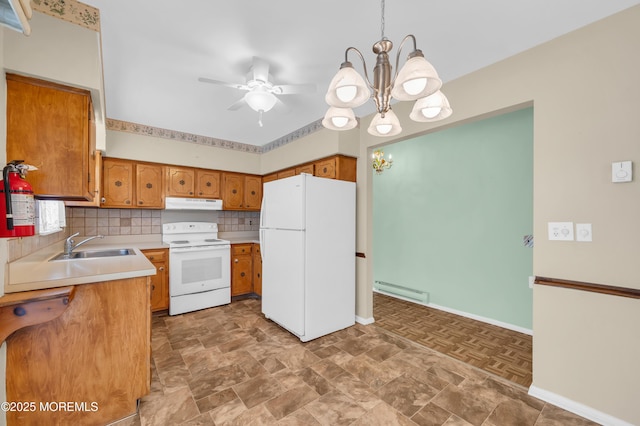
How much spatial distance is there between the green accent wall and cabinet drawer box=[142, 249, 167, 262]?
339 cm

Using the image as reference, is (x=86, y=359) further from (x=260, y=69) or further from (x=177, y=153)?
(x=177, y=153)

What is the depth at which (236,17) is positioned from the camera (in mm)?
1677

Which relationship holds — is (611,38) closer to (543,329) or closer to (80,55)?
(543,329)

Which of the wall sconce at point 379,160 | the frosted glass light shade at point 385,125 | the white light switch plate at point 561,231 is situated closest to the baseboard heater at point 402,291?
the wall sconce at point 379,160

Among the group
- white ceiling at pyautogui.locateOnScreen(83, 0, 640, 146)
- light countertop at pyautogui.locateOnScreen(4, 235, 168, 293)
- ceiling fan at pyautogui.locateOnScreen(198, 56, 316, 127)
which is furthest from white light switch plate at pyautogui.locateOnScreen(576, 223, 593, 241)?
light countertop at pyautogui.locateOnScreen(4, 235, 168, 293)

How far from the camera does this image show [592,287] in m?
1.71

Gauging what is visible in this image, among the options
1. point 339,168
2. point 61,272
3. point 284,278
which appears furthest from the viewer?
point 339,168

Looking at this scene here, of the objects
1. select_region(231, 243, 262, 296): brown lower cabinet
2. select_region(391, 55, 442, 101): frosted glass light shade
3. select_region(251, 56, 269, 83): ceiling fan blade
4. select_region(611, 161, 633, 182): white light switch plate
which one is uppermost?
select_region(251, 56, 269, 83): ceiling fan blade

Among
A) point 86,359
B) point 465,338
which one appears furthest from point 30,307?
point 465,338

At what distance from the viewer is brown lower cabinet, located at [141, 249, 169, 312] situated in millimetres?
3480

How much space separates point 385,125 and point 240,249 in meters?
3.28

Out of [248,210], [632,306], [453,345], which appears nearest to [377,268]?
[453,345]

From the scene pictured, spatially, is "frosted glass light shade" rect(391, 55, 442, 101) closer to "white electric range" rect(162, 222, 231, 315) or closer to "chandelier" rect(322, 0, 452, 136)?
"chandelier" rect(322, 0, 452, 136)

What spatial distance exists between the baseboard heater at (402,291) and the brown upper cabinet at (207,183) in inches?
123
